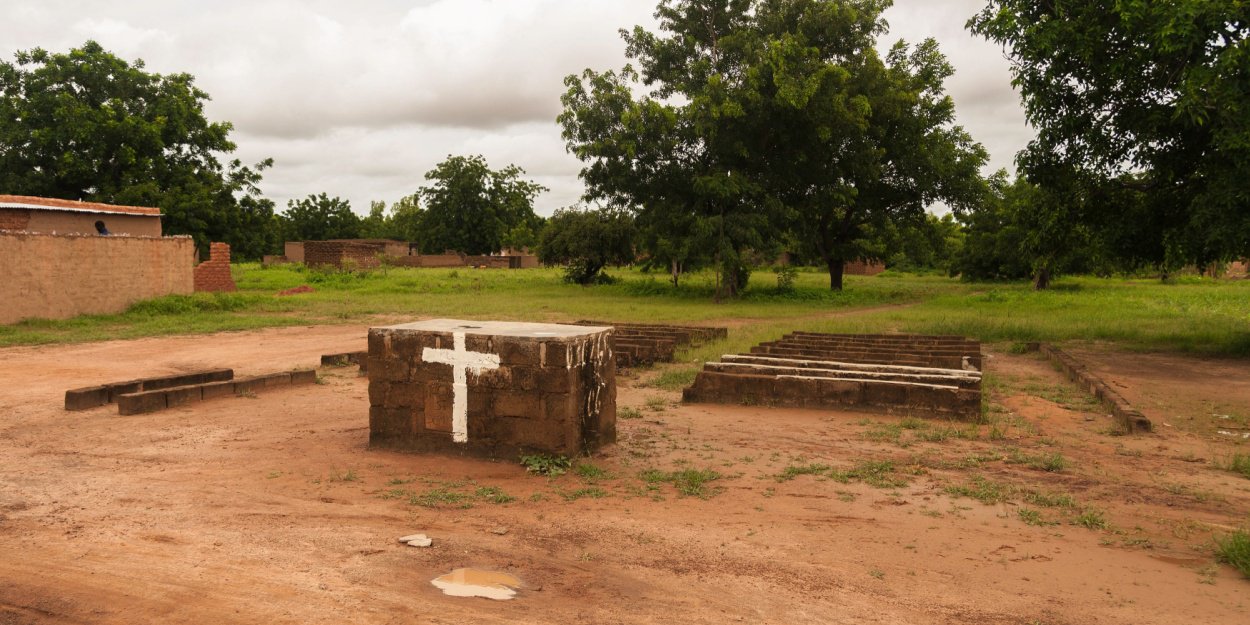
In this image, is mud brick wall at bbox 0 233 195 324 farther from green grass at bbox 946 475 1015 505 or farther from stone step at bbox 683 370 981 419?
green grass at bbox 946 475 1015 505

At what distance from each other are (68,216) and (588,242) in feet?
57.3

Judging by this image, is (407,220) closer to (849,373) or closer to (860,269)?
(860,269)

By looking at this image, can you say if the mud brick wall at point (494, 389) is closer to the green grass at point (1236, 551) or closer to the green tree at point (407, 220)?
the green grass at point (1236, 551)

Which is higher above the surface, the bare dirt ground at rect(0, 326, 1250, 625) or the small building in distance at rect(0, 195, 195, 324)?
the small building in distance at rect(0, 195, 195, 324)

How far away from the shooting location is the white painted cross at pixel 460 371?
6.51 metres

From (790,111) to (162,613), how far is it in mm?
23197

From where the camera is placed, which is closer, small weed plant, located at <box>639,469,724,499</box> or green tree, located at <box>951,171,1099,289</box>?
small weed plant, located at <box>639,469,724,499</box>

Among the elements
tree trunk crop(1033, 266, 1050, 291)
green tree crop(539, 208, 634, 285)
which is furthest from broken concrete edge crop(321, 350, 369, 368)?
tree trunk crop(1033, 266, 1050, 291)

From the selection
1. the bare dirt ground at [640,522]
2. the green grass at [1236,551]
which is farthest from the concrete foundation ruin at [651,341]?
the green grass at [1236,551]

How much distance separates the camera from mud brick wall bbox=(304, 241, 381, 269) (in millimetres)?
39688

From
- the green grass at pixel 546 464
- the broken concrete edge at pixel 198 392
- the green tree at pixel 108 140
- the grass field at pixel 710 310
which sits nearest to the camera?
the green grass at pixel 546 464

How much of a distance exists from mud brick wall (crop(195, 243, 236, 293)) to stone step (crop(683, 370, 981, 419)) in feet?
68.5

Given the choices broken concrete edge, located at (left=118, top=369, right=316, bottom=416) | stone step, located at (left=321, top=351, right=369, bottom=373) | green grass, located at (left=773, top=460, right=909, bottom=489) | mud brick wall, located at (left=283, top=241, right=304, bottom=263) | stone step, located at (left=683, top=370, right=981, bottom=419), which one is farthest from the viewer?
mud brick wall, located at (left=283, top=241, right=304, bottom=263)

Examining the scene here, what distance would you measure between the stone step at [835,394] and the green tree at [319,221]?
63871 mm
